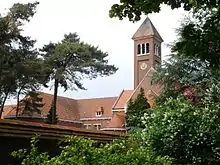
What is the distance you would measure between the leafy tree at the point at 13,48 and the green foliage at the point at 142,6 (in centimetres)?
1990

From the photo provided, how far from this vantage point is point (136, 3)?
16.9 ft

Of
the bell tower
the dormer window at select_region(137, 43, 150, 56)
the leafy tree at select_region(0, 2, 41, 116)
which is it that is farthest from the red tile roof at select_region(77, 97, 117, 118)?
the leafy tree at select_region(0, 2, 41, 116)

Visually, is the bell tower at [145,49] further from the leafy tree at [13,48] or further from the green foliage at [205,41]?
the green foliage at [205,41]

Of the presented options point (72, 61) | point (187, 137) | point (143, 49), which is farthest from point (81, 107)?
point (187, 137)

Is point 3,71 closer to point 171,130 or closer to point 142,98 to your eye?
point 142,98

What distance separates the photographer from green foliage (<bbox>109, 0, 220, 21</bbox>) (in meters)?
4.88

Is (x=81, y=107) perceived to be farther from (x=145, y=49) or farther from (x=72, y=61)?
(x=72, y=61)

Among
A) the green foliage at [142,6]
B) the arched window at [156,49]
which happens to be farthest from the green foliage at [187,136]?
the arched window at [156,49]

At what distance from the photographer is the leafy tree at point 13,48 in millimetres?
25547

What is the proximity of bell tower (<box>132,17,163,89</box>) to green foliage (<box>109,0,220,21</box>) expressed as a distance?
5215 centimetres

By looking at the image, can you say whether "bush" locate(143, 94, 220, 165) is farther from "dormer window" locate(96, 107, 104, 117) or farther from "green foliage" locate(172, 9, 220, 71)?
"dormer window" locate(96, 107, 104, 117)

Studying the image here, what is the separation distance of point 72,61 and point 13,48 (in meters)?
9.25

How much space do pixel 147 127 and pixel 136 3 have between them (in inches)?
254

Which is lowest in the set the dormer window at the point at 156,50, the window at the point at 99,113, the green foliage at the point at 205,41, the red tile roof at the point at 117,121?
the green foliage at the point at 205,41
